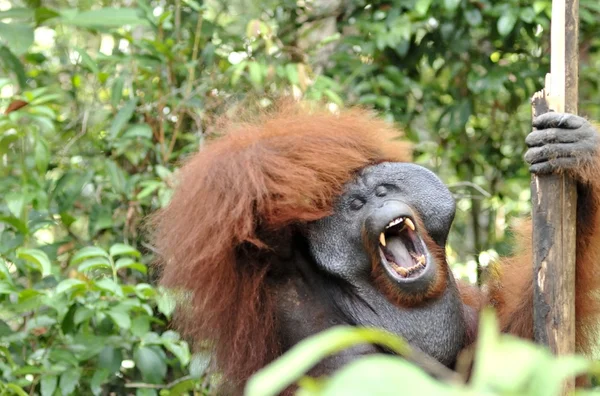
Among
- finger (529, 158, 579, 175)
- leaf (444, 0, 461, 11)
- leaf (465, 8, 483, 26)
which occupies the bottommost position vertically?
leaf (465, 8, 483, 26)

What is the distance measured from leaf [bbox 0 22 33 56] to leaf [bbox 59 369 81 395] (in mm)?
1597

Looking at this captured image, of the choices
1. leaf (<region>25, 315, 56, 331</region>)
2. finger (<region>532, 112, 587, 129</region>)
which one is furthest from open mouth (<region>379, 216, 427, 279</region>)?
leaf (<region>25, 315, 56, 331</region>)

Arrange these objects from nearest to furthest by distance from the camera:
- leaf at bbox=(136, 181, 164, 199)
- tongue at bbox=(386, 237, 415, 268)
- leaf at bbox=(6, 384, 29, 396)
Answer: tongue at bbox=(386, 237, 415, 268), leaf at bbox=(6, 384, 29, 396), leaf at bbox=(136, 181, 164, 199)

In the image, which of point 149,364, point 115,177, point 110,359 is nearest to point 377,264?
point 149,364

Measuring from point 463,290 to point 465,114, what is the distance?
171 cm

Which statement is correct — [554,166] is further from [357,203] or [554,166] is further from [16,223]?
[16,223]

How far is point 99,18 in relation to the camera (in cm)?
245

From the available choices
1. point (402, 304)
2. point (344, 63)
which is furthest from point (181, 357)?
point (344, 63)

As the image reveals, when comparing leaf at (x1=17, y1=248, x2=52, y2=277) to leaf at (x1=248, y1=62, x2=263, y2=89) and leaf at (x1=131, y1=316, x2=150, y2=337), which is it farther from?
leaf at (x1=248, y1=62, x2=263, y2=89)

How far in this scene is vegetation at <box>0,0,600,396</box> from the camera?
3627 mm

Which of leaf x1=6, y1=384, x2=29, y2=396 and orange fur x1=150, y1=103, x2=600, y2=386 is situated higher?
orange fur x1=150, y1=103, x2=600, y2=386

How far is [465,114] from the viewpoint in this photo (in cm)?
509

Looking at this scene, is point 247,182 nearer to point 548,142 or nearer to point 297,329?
point 297,329

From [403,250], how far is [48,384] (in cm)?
161
